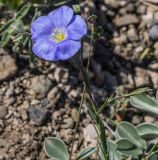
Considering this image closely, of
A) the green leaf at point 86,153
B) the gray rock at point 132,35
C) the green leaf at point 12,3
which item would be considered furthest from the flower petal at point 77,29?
the gray rock at point 132,35

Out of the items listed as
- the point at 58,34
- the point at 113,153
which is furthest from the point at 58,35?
the point at 113,153

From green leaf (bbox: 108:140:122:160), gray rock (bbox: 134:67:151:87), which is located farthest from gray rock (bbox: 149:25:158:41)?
green leaf (bbox: 108:140:122:160)

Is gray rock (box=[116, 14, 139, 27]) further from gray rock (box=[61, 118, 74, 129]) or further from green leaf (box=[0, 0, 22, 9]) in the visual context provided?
gray rock (box=[61, 118, 74, 129])

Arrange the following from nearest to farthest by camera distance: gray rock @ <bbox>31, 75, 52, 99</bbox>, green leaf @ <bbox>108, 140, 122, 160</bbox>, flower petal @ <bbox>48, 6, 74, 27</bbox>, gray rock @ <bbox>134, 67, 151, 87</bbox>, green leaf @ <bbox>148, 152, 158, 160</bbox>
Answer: flower petal @ <bbox>48, 6, 74, 27</bbox>
green leaf @ <bbox>148, 152, 158, 160</bbox>
green leaf @ <bbox>108, 140, 122, 160</bbox>
gray rock @ <bbox>31, 75, 52, 99</bbox>
gray rock @ <bbox>134, 67, 151, 87</bbox>

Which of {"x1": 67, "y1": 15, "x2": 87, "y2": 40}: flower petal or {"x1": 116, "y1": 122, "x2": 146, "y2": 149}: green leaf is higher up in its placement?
{"x1": 67, "y1": 15, "x2": 87, "y2": 40}: flower petal

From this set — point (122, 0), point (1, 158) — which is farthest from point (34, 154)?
point (122, 0)

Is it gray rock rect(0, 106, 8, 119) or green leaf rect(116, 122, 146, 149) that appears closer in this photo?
green leaf rect(116, 122, 146, 149)
